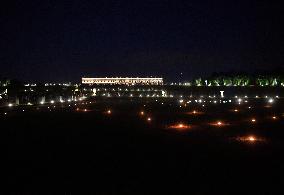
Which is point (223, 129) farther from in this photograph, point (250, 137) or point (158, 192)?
point (158, 192)

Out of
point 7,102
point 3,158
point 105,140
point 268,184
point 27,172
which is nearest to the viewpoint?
point 268,184

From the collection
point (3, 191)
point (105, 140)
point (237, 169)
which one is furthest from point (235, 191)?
point (105, 140)

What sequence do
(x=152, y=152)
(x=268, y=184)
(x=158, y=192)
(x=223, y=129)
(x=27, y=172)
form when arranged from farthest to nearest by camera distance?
(x=223, y=129) → (x=152, y=152) → (x=27, y=172) → (x=268, y=184) → (x=158, y=192)

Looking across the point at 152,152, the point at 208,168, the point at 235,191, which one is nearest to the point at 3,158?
the point at 152,152

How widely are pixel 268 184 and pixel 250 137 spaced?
12863 mm

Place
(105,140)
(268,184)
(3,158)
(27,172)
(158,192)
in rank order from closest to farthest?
(158,192)
(268,184)
(27,172)
(3,158)
(105,140)

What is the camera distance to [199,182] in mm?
15164

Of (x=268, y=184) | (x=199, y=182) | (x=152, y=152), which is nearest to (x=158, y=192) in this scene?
(x=199, y=182)

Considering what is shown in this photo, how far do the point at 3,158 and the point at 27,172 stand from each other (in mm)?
3473

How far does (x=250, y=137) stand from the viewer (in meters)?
27.6

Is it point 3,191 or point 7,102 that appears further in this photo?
point 7,102

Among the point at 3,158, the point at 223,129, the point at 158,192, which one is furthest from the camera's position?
the point at 223,129

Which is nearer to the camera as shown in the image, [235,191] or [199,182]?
[235,191]

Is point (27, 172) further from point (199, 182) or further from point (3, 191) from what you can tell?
point (199, 182)
